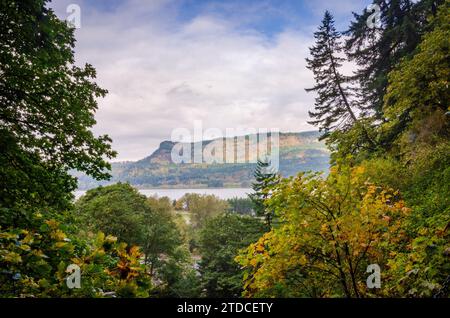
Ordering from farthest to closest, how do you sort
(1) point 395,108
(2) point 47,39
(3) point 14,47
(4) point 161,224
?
1. (4) point 161,224
2. (1) point 395,108
3. (2) point 47,39
4. (3) point 14,47

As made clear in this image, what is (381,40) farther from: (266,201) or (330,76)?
(266,201)

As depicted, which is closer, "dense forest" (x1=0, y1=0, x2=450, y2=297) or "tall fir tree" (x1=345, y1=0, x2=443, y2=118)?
"dense forest" (x1=0, y1=0, x2=450, y2=297)

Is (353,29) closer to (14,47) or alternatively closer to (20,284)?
(14,47)

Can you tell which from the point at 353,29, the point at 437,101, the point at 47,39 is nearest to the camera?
the point at 47,39

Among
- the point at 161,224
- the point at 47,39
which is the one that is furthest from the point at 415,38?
the point at 161,224

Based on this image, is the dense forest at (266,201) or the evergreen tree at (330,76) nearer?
the dense forest at (266,201)

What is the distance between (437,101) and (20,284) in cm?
1521

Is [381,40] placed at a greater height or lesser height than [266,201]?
greater

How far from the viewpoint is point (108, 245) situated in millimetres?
2951

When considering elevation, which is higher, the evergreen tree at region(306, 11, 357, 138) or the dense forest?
the evergreen tree at region(306, 11, 357, 138)

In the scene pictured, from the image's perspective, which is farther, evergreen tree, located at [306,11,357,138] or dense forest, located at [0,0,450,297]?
evergreen tree, located at [306,11,357,138]

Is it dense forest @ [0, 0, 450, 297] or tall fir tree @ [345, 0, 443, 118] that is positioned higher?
tall fir tree @ [345, 0, 443, 118]

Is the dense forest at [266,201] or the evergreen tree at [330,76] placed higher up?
the evergreen tree at [330,76]

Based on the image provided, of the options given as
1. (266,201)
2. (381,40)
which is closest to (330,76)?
(381,40)
